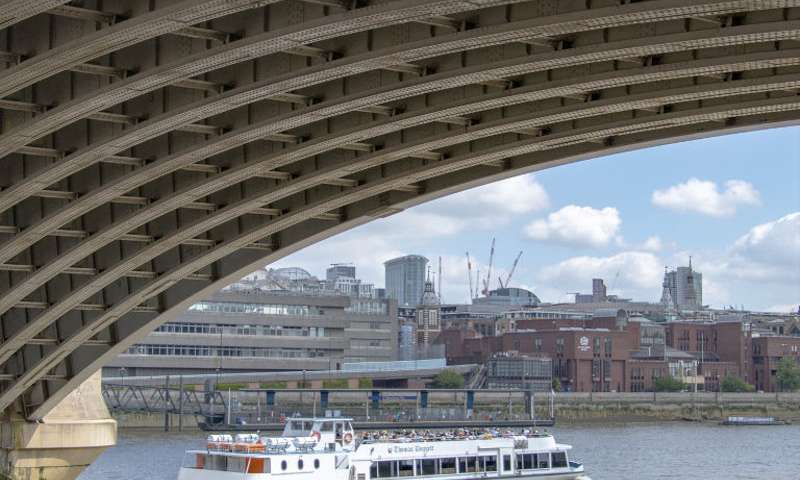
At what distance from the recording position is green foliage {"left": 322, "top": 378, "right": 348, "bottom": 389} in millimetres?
125375

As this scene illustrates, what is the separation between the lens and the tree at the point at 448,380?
462 feet

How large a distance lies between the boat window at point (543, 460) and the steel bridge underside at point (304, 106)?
21.6 metres

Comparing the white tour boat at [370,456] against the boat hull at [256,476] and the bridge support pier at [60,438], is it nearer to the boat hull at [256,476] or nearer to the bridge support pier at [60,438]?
the boat hull at [256,476]

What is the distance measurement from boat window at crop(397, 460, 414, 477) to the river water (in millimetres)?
17234

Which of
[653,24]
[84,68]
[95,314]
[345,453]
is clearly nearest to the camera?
[653,24]

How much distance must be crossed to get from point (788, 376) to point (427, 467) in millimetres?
127630

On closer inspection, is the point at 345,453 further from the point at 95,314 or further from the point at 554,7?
the point at 554,7

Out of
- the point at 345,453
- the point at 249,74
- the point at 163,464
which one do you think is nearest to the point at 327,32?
the point at 249,74

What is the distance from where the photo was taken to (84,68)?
69.8ft

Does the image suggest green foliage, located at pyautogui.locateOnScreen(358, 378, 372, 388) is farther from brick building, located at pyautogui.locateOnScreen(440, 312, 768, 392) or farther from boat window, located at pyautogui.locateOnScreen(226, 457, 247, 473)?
boat window, located at pyautogui.locateOnScreen(226, 457, 247, 473)

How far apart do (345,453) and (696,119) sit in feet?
81.8

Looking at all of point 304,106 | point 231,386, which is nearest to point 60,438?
point 304,106

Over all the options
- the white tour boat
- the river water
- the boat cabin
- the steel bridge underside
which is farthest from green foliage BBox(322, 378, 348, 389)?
the steel bridge underside

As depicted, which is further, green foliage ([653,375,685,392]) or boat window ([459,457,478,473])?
green foliage ([653,375,685,392])
